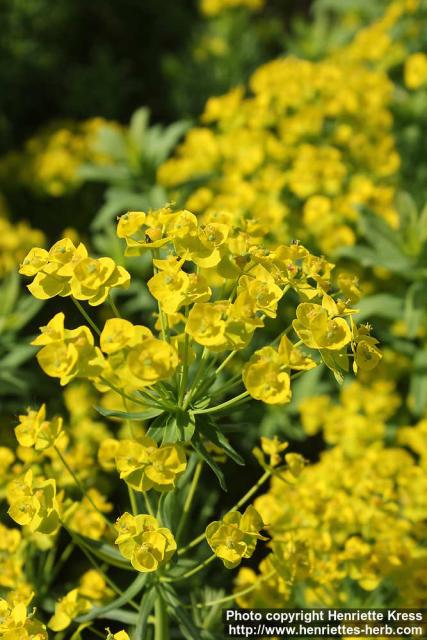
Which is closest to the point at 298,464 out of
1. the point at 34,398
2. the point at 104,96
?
the point at 34,398

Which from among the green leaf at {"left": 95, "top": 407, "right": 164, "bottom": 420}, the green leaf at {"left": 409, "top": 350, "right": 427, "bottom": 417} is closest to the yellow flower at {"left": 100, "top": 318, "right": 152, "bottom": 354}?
the green leaf at {"left": 95, "top": 407, "right": 164, "bottom": 420}

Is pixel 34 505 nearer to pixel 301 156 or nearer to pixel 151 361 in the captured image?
pixel 151 361

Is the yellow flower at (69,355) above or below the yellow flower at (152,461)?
above

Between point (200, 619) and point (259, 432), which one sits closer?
point (200, 619)

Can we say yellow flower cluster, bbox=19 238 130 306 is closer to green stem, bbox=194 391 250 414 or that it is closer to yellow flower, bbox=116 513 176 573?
green stem, bbox=194 391 250 414

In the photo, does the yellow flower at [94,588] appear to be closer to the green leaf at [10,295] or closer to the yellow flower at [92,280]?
the yellow flower at [92,280]

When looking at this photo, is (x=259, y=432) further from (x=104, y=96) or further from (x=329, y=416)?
(x=104, y=96)

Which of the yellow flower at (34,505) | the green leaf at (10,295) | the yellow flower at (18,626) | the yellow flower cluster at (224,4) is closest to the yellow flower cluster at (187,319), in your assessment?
the yellow flower at (34,505)
